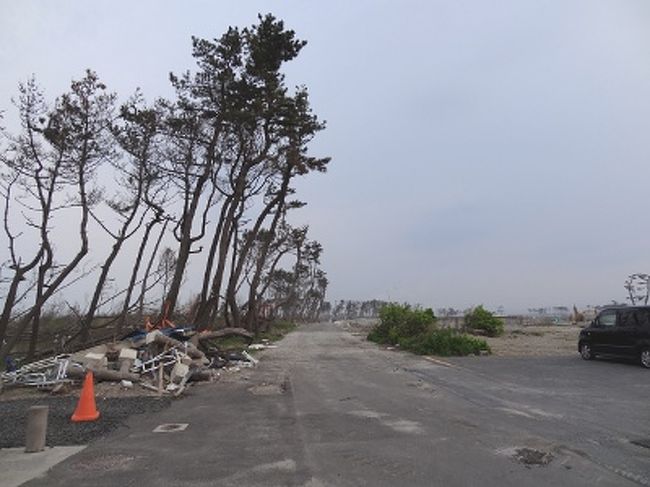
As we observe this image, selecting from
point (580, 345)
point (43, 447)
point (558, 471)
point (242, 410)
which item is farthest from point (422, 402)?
point (580, 345)

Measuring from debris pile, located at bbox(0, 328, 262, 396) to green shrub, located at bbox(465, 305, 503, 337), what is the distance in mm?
21934

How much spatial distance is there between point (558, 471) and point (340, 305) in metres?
167

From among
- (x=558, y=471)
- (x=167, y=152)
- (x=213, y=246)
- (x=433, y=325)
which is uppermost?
(x=167, y=152)

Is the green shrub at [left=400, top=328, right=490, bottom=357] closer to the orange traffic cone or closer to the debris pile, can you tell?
the debris pile

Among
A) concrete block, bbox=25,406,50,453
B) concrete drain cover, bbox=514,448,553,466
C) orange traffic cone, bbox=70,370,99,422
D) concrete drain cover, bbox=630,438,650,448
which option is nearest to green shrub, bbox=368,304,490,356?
concrete drain cover, bbox=630,438,650,448

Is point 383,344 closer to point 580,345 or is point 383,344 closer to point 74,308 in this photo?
point 580,345

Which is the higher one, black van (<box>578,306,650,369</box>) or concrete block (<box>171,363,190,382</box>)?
black van (<box>578,306,650,369</box>)

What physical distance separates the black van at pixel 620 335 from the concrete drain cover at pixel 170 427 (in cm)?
1414

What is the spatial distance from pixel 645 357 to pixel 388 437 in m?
12.6

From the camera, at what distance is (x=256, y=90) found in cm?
2542

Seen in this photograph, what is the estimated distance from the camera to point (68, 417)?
9844 millimetres

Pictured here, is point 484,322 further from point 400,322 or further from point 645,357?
point 645,357

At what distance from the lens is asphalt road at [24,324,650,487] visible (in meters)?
6.07

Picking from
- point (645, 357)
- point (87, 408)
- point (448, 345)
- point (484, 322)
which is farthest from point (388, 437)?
point (484, 322)
